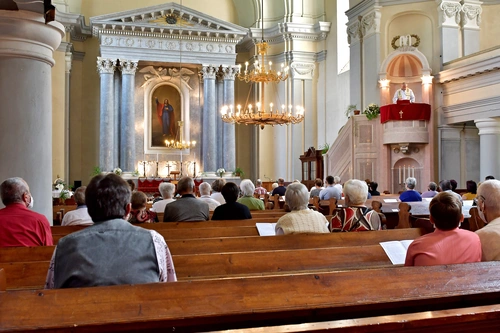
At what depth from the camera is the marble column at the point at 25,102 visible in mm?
4648

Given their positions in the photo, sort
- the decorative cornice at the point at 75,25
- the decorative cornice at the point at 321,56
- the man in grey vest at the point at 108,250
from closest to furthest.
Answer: the man in grey vest at the point at 108,250, the decorative cornice at the point at 75,25, the decorative cornice at the point at 321,56

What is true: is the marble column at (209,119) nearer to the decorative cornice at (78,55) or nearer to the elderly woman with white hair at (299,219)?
the decorative cornice at (78,55)

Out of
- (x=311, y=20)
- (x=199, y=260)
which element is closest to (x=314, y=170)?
(x=311, y=20)

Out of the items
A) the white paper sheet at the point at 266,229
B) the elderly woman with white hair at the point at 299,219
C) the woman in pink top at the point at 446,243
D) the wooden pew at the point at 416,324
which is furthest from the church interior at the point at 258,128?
the woman in pink top at the point at 446,243

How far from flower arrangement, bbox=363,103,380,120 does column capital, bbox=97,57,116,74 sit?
30.2 ft

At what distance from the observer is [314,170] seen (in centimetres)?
1880

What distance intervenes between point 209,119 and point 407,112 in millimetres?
8052

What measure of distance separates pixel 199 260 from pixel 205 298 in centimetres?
129

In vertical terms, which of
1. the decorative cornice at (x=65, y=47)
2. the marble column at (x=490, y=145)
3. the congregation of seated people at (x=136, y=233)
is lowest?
the congregation of seated people at (x=136, y=233)

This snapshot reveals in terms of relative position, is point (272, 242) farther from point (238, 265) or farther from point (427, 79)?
point (427, 79)

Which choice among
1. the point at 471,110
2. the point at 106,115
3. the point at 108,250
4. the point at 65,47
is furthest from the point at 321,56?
the point at 108,250

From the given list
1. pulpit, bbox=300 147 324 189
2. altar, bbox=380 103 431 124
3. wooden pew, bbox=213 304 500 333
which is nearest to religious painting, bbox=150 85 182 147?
pulpit, bbox=300 147 324 189

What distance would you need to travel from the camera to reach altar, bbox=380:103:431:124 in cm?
1430

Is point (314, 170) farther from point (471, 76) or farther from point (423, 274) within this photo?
point (423, 274)
